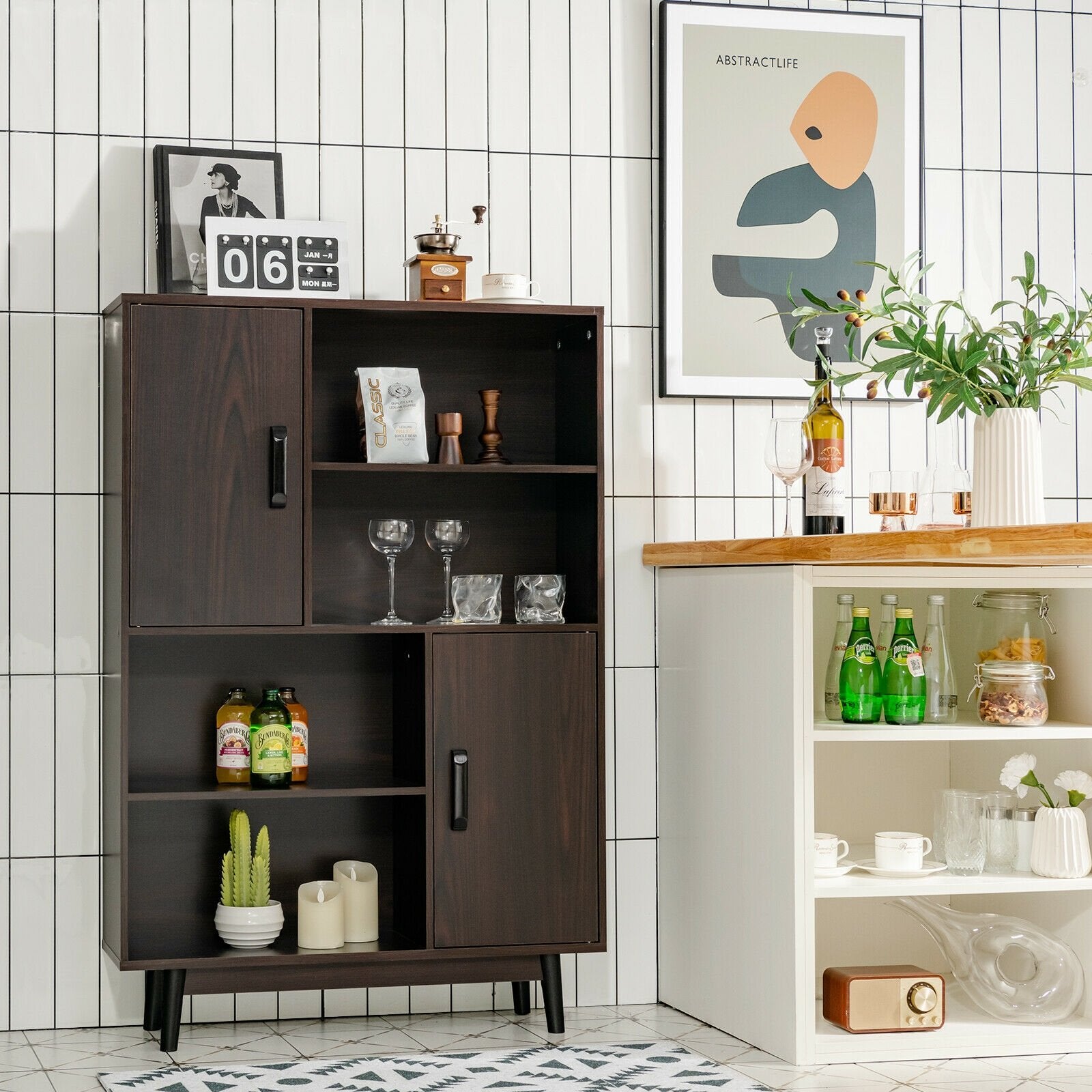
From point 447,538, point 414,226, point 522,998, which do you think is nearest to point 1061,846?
point 522,998

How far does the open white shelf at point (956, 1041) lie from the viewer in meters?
2.80

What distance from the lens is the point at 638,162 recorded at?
337 centimetres

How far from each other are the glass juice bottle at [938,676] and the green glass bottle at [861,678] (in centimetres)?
11

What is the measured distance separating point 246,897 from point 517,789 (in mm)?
574

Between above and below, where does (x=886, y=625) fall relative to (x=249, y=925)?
above

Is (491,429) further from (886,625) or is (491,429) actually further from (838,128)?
(838,128)

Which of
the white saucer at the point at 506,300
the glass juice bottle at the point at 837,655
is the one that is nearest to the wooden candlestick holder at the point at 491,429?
the white saucer at the point at 506,300

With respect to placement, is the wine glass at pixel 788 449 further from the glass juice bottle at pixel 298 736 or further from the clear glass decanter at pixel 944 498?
the glass juice bottle at pixel 298 736

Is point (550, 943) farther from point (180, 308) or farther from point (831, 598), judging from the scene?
point (180, 308)

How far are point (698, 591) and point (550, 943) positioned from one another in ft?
2.55

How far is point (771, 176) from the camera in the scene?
134 inches

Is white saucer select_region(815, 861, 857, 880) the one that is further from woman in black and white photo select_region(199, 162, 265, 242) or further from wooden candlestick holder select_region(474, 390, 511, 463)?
woman in black and white photo select_region(199, 162, 265, 242)

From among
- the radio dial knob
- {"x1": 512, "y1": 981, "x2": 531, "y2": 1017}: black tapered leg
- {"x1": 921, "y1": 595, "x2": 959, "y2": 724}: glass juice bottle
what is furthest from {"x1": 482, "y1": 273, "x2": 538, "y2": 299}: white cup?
the radio dial knob

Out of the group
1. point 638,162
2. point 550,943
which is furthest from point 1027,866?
point 638,162
